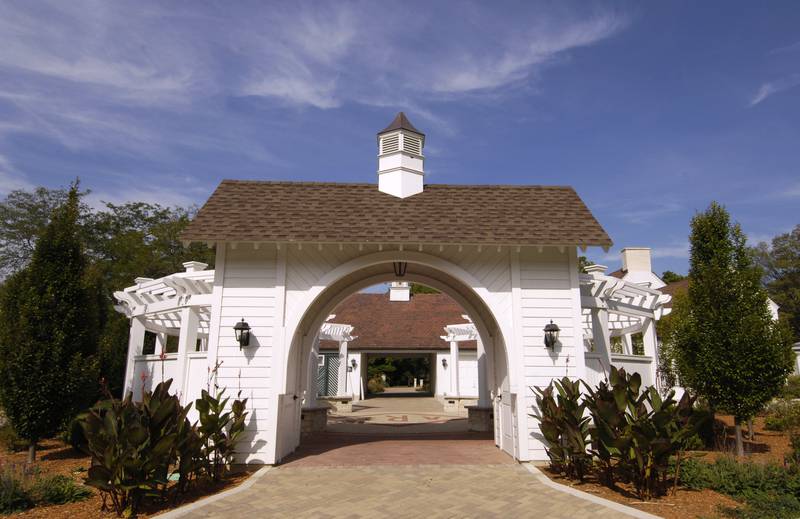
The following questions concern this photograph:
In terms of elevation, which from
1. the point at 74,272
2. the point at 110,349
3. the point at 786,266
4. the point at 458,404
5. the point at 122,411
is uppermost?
the point at 786,266

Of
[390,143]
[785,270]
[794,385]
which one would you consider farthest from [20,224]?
[785,270]

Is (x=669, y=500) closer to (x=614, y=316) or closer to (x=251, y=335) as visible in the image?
(x=251, y=335)

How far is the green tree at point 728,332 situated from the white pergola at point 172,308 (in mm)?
9838

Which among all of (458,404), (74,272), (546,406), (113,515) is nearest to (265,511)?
(113,515)

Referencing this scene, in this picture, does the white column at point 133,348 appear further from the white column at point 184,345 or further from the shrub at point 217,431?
the shrub at point 217,431

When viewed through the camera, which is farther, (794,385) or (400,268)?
(794,385)

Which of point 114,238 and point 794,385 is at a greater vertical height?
point 114,238

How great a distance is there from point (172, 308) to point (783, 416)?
1558 cm

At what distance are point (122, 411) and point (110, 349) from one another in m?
7.86

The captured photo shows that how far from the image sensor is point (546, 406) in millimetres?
8258

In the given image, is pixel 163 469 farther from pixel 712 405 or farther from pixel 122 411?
pixel 712 405

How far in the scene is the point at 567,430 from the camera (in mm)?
7711

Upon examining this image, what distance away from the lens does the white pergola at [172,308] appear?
31.6ft

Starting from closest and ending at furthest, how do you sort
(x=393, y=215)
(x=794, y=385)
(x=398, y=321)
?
(x=393, y=215)
(x=794, y=385)
(x=398, y=321)
